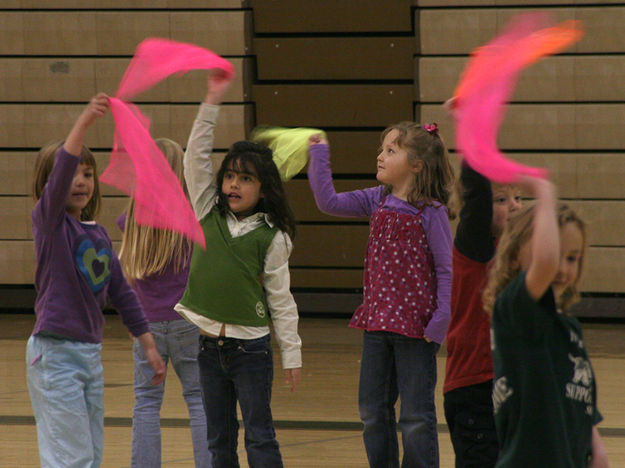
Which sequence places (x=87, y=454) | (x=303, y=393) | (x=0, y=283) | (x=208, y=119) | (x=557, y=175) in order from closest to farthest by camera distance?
(x=87, y=454), (x=208, y=119), (x=303, y=393), (x=557, y=175), (x=0, y=283)

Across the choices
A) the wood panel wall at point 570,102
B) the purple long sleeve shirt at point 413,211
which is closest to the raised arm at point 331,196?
the purple long sleeve shirt at point 413,211

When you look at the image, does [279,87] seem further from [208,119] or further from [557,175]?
[208,119]

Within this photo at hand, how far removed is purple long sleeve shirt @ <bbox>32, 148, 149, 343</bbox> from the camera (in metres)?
3.50

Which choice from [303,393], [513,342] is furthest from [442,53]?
[513,342]

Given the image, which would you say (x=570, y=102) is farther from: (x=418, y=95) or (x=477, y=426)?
(x=477, y=426)

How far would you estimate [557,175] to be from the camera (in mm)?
10047

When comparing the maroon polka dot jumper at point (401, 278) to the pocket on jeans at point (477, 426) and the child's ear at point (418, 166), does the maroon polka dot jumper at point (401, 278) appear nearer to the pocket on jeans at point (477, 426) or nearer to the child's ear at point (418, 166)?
the child's ear at point (418, 166)

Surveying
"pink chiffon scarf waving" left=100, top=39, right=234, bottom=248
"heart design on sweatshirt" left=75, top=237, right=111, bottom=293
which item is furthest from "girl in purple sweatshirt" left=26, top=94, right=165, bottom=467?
"pink chiffon scarf waving" left=100, top=39, right=234, bottom=248

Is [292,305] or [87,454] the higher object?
[292,305]

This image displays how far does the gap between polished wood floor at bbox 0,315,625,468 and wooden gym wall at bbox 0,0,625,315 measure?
4.07ft

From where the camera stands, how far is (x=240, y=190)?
13.2 feet

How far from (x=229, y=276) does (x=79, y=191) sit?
2.04ft

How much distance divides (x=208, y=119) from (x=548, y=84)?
260 inches

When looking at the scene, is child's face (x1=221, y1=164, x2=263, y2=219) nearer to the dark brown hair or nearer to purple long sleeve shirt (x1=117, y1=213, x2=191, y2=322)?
the dark brown hair
